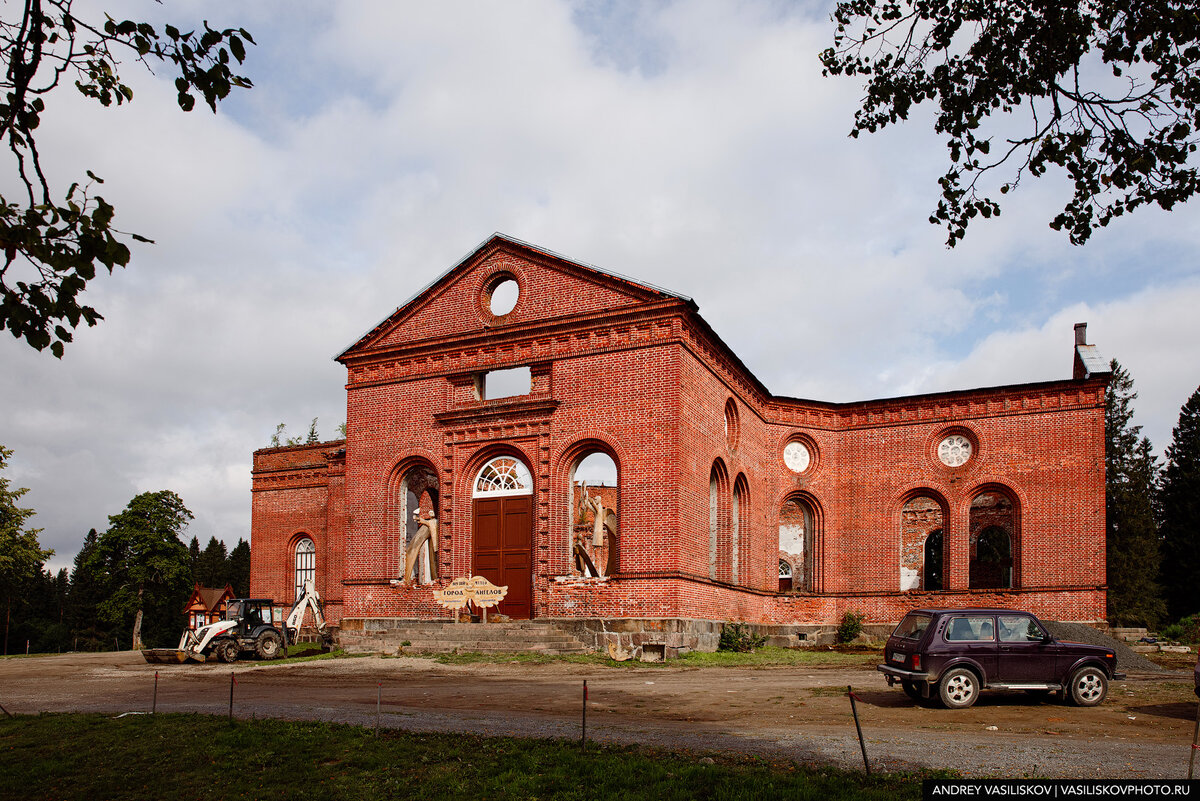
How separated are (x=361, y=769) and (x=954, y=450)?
79.1ft

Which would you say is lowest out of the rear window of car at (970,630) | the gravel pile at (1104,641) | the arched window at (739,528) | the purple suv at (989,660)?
the gravel pile at (1104,641)

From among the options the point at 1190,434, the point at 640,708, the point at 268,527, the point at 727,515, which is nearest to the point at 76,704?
the point at 640,708

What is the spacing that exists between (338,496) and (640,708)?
20925 millimetres

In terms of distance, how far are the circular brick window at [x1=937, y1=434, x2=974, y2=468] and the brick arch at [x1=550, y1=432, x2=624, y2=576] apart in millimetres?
12015

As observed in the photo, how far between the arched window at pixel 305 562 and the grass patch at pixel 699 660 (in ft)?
45.4

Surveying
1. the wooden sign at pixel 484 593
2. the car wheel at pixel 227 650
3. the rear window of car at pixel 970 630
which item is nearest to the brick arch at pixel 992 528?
the wooden sign at pixel 484 593

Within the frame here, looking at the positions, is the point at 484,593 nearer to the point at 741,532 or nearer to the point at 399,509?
the point at 399,509

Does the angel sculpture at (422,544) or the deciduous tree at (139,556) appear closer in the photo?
the angel sculpture at (422,544)

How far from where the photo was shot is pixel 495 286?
26.0 meters

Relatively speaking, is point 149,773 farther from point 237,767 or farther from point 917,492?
point 917,492

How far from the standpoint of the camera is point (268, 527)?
34406 mm

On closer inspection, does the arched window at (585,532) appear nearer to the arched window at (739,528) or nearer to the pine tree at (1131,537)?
the arched window at (739,528)

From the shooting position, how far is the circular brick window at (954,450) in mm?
29594

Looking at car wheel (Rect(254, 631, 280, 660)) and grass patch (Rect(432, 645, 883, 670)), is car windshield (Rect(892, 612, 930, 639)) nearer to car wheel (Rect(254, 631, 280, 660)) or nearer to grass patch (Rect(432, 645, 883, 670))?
grass patch (Rect(432, 645, 883, 670))
